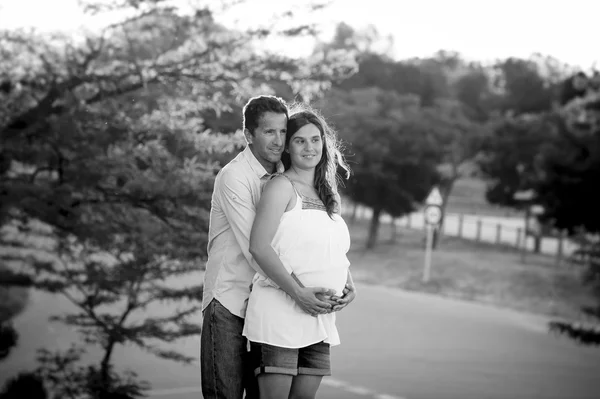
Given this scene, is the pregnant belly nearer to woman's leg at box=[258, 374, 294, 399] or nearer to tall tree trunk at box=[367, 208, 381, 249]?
woman's leg at box=[258, 374, 294, 399]

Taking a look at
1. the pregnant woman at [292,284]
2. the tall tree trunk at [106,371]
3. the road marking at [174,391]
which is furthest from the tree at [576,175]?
the pregnant woman at [292,284]

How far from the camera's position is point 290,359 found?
2643 millimetres

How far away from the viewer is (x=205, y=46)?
693 centimetres

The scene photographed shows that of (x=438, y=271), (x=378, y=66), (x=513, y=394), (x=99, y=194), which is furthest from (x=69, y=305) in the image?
(x=378, y=66)

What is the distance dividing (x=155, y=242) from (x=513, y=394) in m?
10.2

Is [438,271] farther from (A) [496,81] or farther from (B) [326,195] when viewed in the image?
(B) [326,195]

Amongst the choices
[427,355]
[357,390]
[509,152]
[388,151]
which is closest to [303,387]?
[357,390]

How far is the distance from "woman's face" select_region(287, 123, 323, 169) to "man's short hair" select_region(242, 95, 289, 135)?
9 centimetres

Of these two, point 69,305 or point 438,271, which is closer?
point 69,305

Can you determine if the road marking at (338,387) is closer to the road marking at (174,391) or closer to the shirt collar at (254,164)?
the road marking at (174,391)

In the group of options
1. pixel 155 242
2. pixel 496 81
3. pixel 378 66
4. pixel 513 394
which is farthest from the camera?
pixel 496 81

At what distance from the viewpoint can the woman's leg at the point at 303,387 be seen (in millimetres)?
2672

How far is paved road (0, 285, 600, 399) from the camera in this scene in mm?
15047

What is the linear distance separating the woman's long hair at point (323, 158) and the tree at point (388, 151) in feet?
84.9
